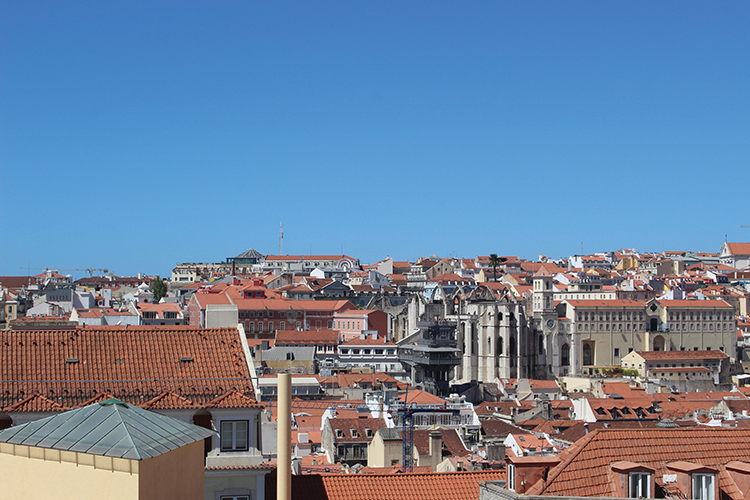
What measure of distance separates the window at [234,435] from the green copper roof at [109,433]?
3.86m

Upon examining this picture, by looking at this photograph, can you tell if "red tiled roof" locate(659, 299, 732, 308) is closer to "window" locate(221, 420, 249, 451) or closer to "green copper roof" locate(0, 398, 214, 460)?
→ "window" locate(221, 420, 249, 451)

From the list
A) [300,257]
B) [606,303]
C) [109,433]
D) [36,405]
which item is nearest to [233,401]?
[36,405]

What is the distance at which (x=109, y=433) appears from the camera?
26.9 feet

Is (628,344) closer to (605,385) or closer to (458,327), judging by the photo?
(458,327)

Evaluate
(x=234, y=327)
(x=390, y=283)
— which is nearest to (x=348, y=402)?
(x=234, y=327)

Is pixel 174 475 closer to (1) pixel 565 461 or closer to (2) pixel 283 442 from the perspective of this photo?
(2) pixel 283 442

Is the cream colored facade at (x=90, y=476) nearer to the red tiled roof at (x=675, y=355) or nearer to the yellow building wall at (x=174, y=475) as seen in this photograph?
the yellow building wall at (x=174, y=475)

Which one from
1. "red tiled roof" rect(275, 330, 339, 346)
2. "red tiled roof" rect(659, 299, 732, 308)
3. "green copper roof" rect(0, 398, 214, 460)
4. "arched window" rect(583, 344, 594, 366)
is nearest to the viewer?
"green copper roof" rect(0, 398, 214, 460)

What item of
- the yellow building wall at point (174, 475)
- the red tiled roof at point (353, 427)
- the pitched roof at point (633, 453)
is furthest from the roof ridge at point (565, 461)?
the red tiled roof at point (353, 427)

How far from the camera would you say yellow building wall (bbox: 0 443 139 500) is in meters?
7.82

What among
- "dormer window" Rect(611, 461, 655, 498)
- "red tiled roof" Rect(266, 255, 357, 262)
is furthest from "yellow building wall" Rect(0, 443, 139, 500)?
"red tiled roof" Rect(266, 255, 357, 262)

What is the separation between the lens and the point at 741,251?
15650cm

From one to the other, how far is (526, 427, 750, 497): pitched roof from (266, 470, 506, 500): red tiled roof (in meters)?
2.09

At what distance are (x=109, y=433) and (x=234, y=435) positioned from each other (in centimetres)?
500
